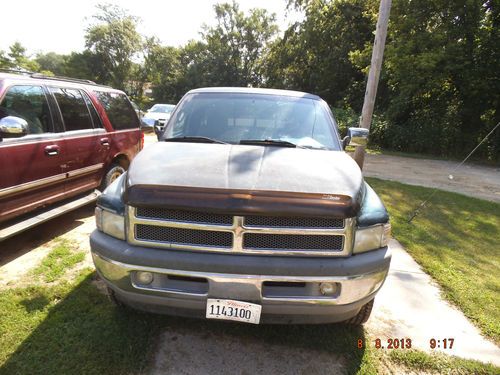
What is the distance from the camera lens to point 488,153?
1423cm

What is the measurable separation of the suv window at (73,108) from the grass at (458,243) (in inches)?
183

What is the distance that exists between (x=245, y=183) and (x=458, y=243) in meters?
4.27

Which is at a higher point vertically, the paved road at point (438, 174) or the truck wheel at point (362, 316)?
the truck wheel at point (362, 316)

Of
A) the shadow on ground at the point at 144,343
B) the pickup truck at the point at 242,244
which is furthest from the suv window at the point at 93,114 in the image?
the pickup truck at the point at 242,244

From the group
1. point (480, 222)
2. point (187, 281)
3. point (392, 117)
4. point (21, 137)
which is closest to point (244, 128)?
point (187, 281)

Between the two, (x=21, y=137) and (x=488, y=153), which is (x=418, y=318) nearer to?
(x=21, y=137)

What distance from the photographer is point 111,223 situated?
2283mm

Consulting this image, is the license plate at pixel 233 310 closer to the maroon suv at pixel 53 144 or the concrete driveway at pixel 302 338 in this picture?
the concrete driveway at pixel 302 338

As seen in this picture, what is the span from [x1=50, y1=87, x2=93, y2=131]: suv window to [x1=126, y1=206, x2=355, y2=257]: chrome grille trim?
277 centimetres

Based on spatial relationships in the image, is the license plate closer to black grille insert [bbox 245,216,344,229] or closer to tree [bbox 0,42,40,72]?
black grille insert [bbox 245,216,344,229]

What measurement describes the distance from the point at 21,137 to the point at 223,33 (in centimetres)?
3985

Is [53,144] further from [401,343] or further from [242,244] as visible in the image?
[401,343]

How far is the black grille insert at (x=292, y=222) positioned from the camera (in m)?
2.09

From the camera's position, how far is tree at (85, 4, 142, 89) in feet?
107
